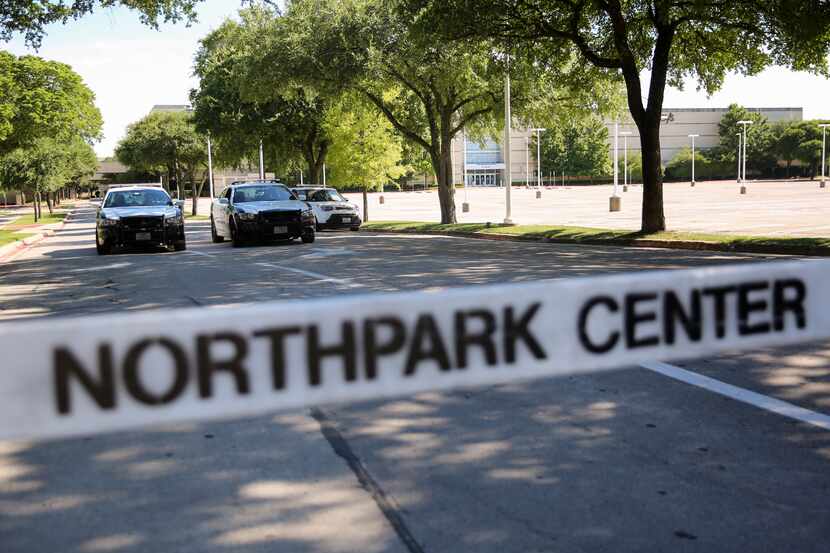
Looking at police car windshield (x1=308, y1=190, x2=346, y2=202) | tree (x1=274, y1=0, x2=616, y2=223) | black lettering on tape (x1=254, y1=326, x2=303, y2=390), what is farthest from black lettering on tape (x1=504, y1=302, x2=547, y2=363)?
police car windshield (x1=308, y1=190, x2=346, y2=202)

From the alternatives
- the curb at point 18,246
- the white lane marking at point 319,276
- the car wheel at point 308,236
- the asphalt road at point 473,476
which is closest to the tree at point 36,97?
the curb at point 18,246

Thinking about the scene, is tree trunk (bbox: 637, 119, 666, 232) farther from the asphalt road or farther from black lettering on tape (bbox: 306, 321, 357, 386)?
black lettering on tape (bbox: 306, 321, 357, 386)

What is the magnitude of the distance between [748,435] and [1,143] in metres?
49.7

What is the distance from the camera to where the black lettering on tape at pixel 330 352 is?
2.02 metres

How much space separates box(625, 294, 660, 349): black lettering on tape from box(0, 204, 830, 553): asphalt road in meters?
1.48

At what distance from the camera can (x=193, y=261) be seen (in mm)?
18188

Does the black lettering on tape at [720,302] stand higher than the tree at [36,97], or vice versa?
the tree at [36,97]

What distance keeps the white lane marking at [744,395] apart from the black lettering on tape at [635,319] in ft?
11.4

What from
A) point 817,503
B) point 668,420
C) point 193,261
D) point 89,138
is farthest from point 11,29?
point 89,138

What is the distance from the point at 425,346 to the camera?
2119mm

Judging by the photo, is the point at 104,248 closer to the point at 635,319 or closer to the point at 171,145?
the point at 635,319

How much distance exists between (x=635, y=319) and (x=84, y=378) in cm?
143

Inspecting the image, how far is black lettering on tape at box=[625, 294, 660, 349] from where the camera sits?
7.74ft

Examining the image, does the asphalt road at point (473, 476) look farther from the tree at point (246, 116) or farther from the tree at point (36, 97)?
the tree at point (36, 97)
